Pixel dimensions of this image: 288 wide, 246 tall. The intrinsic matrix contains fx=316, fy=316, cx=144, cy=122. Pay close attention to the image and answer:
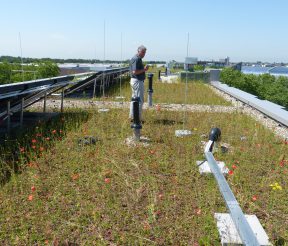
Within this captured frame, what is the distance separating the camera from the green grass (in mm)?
3127

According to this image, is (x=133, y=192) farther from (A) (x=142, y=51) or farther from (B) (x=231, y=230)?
(A) (x=142, y=51)

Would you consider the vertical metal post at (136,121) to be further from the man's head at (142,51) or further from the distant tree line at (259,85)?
the distant tree line at (259,85)

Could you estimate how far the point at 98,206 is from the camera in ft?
11.9

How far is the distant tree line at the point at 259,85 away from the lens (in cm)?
2789

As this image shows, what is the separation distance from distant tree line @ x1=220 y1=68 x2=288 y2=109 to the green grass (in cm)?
2222

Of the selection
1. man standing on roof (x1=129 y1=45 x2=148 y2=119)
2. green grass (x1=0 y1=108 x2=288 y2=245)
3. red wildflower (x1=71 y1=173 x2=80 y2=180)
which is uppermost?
man standing on roof (x1=129 y1=45 x2=148 y2=119)

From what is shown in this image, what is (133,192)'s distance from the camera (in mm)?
4039

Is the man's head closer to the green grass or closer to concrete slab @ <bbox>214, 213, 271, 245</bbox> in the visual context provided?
the green grass

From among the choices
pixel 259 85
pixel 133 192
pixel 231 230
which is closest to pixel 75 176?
pixel 133 192

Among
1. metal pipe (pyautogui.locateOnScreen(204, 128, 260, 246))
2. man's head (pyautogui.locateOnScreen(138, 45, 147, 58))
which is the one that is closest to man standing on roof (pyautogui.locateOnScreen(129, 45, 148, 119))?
man's head (pyautogui.locateOnScreen(138, 45, 147, 58))

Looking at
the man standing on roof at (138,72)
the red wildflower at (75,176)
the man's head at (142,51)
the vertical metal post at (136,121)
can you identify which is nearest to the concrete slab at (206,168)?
the vertical metal post at (136,121)

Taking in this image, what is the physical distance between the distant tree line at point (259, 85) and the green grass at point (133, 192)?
2222cm

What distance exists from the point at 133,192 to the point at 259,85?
32.2 m

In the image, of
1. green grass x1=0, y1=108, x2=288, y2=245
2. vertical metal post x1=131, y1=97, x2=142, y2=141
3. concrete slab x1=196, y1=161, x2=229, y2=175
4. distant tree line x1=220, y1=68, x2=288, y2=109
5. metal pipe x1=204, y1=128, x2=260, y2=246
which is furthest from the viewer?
distant tree line x1=220, y1=68, x2=288, y2=109
